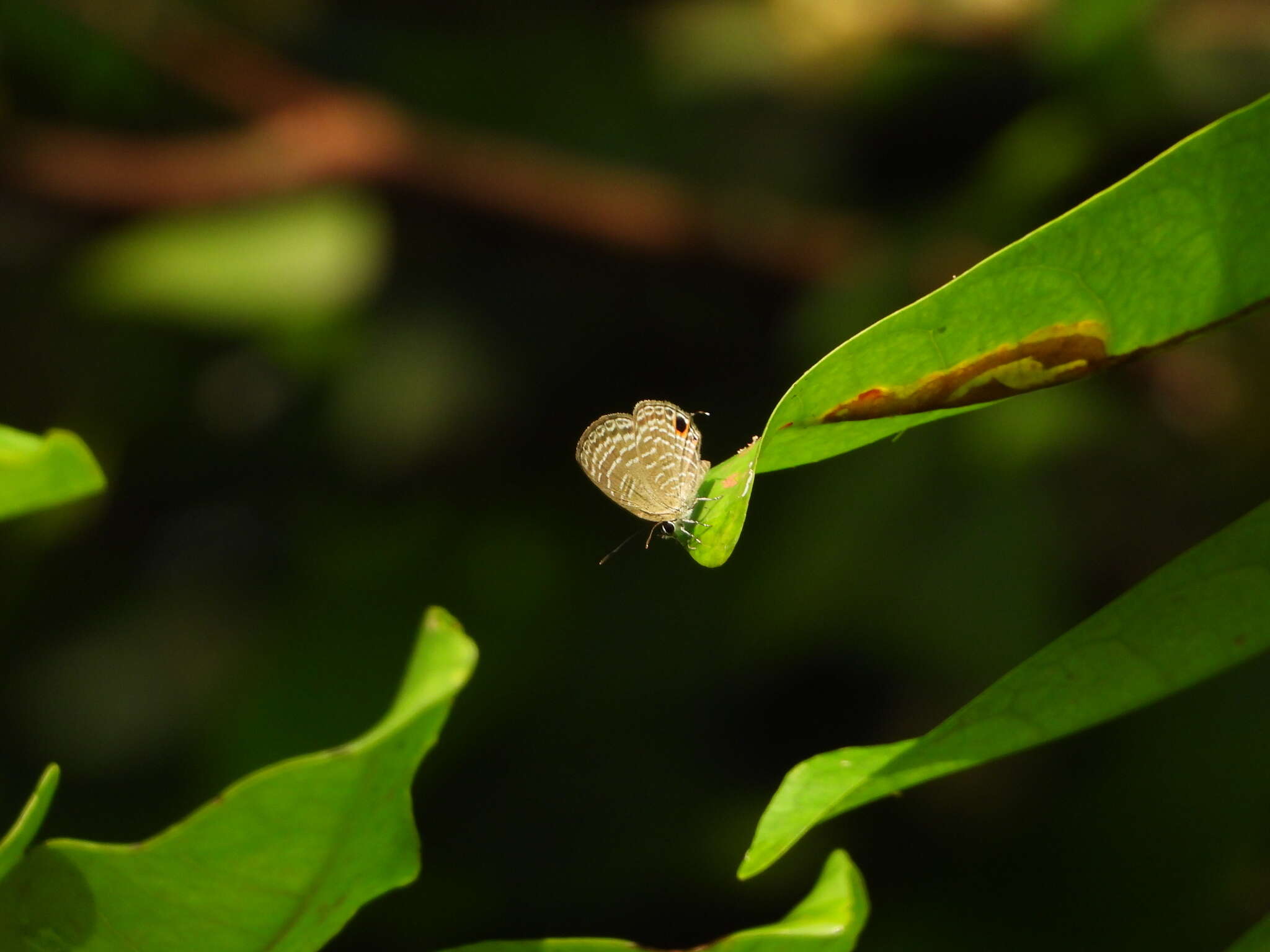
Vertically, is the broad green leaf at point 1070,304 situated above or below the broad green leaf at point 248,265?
above

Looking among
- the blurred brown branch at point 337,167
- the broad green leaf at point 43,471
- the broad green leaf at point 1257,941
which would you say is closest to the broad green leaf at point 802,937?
the broad green leaf at point 1257,941

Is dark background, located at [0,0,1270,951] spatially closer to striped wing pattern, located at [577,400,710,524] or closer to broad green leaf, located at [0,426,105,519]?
striped wing pattern, located at [577,400,710,524]

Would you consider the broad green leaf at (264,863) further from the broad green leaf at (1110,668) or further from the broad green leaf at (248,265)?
the broad green leaf at (248,265)

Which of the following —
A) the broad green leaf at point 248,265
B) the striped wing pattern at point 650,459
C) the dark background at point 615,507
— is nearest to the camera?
the striped wing pattern at point 650,459

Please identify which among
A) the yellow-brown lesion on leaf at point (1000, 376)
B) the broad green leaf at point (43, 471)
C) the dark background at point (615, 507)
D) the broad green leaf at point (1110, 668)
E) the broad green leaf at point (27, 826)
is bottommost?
the dark background at point (615, 507)

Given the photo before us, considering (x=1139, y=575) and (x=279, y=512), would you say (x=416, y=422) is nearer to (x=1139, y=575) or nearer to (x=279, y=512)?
(x=279, y=512)

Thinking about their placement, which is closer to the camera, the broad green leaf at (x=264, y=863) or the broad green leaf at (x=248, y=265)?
the broad green leaf at (x=264, y=863)

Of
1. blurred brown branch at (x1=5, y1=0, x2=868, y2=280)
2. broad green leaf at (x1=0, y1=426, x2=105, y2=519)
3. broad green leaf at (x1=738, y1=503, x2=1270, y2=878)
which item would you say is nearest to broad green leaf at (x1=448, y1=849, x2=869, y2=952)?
broad green leaf at (x1=738, y1=503, x2=1270, y2=878)
